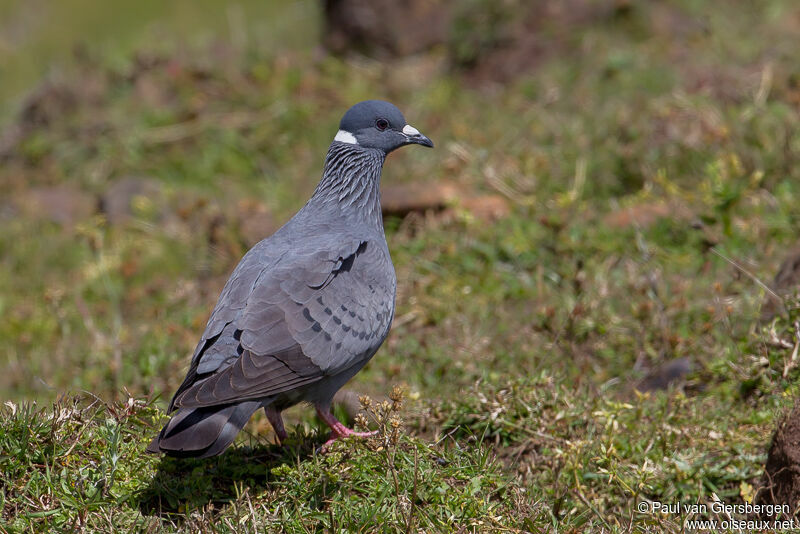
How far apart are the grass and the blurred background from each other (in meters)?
0.03

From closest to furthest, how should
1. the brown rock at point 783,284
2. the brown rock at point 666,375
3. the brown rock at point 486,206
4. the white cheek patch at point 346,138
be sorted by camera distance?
the brown rock at point 783,284 → the brown rock at point 666,375 → the white cheek patch at point 346,138 → the brown rock at point 486,206

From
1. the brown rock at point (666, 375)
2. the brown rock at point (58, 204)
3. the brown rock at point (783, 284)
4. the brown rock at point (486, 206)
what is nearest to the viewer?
the brown rock at point (783, 284)

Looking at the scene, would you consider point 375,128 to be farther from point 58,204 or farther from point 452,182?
point 58,204

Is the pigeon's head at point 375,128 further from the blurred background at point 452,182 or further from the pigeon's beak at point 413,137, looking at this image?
the blurred background at point 452,182

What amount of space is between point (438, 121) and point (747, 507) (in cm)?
550

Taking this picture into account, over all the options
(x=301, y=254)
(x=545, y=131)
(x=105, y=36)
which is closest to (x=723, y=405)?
(x=301, y=254)

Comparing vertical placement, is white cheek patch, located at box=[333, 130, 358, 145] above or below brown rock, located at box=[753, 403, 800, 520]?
above

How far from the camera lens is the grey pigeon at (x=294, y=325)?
363 centimetres

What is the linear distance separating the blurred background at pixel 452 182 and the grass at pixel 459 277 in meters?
0.03

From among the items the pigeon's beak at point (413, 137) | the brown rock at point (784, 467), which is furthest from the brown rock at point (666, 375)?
the pigeon's beak at point (413, 137)

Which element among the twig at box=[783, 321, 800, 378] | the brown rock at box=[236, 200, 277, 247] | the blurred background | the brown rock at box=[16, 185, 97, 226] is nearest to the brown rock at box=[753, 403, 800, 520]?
the twig at box=[783, 321, 800, 378]

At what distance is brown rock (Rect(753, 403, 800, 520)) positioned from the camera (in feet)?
12.1

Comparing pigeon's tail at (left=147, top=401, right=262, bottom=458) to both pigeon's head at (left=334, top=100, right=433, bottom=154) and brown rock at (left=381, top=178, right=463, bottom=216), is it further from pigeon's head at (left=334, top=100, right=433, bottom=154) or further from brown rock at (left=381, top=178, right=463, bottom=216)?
brown rock at (left=381, top=178, right=463, bottom=216)

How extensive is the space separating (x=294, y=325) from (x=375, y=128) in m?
1.54
